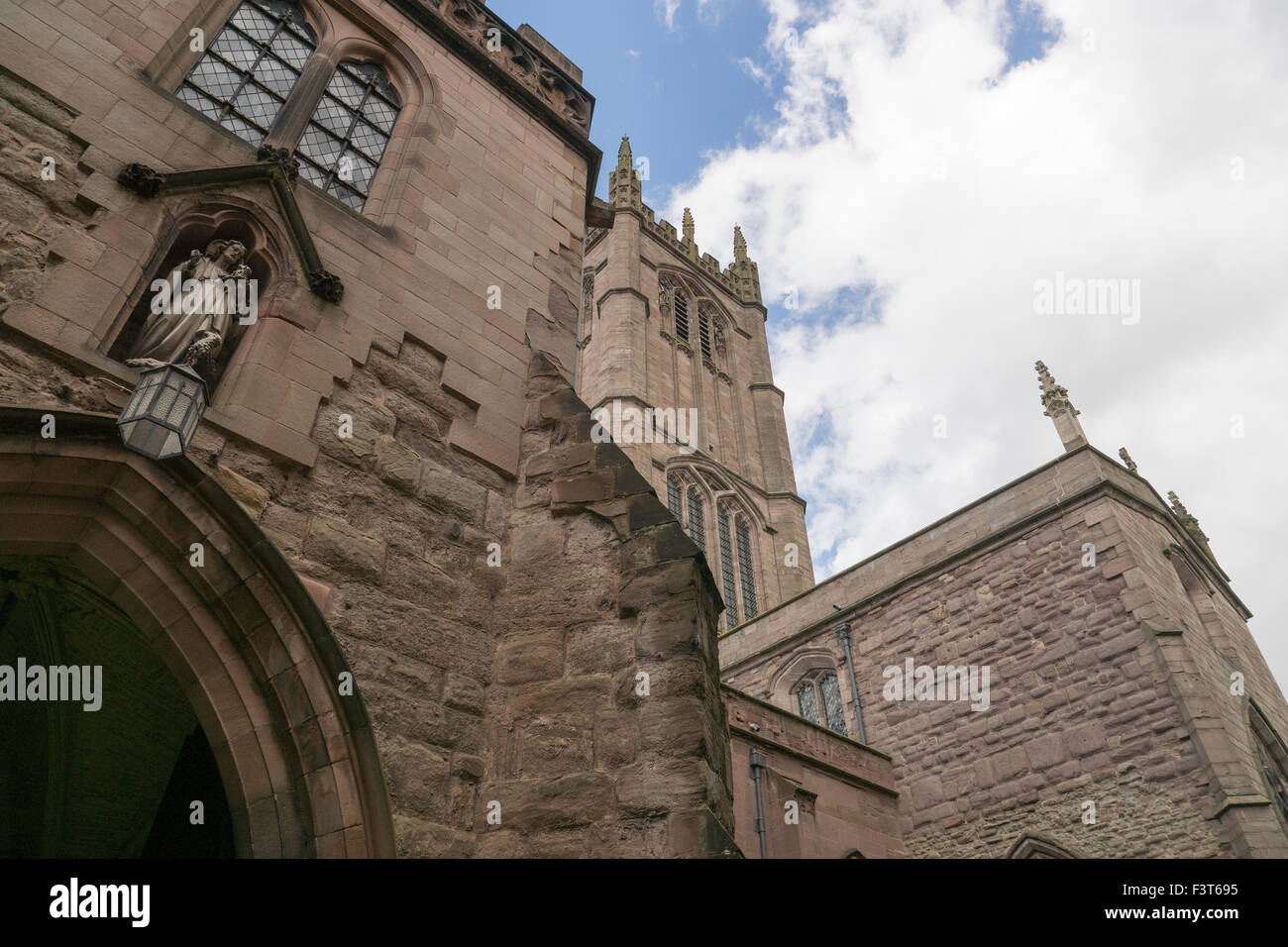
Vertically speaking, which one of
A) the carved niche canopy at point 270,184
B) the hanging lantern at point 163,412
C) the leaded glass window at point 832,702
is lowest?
the hanging lantern at point 163,412

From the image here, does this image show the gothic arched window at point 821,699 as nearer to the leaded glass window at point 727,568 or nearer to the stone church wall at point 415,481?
the leaded glass window at point 727,568

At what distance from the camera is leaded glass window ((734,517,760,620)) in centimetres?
2734

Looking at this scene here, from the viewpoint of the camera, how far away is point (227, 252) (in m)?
4.30

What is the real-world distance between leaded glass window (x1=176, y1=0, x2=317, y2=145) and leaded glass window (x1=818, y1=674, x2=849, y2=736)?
12.0 meters

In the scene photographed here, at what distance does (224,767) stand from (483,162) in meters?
4.67

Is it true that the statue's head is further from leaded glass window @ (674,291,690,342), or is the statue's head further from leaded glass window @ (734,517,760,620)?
leaded glass window @ (674,291,690,342)

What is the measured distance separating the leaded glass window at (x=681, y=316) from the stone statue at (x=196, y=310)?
31.1m

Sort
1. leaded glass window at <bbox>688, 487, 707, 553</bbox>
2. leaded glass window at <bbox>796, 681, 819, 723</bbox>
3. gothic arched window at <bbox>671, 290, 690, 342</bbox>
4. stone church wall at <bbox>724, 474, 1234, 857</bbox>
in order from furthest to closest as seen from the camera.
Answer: gothic arched window at <bbox>671, 290, 690, 342</bbox> < leaded glass window at <bbox>688, 487, 707, 553</bbox> < leaded glass window at <bbox>796, 681, 819, 723</bbox> < stone church wall at <bbox>724, 474, 1234, 857</bbox>

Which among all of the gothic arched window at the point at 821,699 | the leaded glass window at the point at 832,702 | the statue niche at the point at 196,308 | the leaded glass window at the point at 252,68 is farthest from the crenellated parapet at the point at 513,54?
the gothic arched window at the point at 821,699

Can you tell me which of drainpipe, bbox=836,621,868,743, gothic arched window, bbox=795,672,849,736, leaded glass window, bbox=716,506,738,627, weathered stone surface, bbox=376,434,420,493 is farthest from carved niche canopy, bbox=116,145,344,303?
leaded glass window, bbox=716,506,738,627

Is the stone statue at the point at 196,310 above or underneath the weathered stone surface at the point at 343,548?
above

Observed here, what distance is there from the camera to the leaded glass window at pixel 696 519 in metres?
28.2
